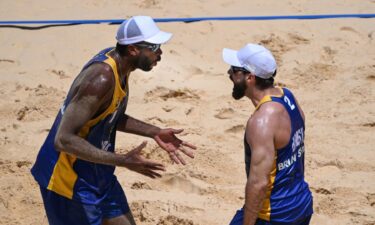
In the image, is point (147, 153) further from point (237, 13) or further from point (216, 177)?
point (237, 13)

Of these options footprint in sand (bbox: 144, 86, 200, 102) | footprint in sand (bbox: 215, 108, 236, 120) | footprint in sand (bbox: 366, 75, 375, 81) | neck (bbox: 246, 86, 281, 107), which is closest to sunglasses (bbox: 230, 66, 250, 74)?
neck (bbox: 246, 86, 281, 107)

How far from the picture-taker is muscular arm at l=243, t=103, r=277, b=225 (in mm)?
3531

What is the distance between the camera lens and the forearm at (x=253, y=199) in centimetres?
357

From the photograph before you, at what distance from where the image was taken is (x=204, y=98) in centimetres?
663

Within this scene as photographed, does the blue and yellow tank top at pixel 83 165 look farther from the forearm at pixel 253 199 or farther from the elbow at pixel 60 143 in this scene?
the forearm at pixel 253 199

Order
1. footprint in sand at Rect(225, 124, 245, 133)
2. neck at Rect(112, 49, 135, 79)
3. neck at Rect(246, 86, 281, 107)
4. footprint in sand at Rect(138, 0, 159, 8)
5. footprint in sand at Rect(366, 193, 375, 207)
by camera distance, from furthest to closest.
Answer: footprint in sand at Rect(138, 0, 159, 8) → footprint in sand at Rect(225, 124, 245, 133) → footprint in sand at Rect(366, 193, 375, 207) → neck at Rect(112, 49, 135, 79) → neck at Rect(246, 86, 281, 107)

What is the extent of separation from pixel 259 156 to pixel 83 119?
2.97ft

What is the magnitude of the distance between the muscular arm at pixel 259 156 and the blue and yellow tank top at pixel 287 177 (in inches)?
2.9

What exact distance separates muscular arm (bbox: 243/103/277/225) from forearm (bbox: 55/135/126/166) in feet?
2.15

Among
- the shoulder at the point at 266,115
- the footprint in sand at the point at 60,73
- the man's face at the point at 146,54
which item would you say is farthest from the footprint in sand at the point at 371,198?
the footprint in sand at the point at 60,73

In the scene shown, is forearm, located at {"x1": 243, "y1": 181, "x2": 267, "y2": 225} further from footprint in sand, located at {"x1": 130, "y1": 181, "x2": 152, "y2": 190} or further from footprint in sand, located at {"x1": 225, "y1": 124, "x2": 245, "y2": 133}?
footprint in sand, located at {"x1": 225, "y1": 124, "x2": 245, "y2": 133}

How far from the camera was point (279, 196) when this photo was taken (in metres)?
3.70

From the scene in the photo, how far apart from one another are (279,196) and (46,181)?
1.27 meters

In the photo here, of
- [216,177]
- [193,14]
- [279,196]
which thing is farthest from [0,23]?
[279,196]
